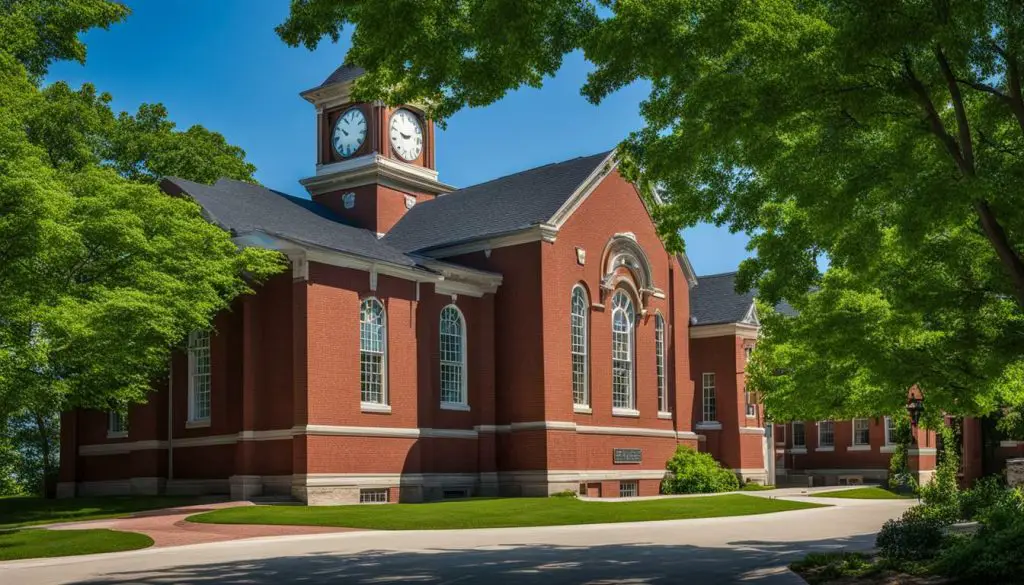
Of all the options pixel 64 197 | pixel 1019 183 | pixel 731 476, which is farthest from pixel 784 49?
pixel 731 476

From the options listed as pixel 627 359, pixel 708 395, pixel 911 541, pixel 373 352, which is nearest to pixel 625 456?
pixel 627 359

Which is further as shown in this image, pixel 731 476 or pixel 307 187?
pixel 307 187

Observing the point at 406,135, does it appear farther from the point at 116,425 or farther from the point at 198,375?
the point at 116,425

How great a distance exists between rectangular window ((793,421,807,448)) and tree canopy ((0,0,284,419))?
110 ft

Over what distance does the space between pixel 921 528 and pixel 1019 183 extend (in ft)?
16.0

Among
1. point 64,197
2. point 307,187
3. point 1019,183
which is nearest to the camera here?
point 1019,183

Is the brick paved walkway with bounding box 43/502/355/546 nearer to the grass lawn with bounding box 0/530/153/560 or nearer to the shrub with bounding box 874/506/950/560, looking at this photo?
the grass lawn with bounding box 0/530/153/560

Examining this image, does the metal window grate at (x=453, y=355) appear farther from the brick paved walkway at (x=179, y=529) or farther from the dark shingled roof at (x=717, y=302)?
the dark shingled roof at (x=717, y=302)

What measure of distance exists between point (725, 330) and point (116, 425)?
77.9ft

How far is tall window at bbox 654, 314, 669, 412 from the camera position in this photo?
43.1 meters

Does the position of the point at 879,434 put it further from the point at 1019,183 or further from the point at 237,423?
the point at 1019,183

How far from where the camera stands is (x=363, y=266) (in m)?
33.6

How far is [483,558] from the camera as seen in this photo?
17359mm

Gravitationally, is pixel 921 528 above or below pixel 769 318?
below
